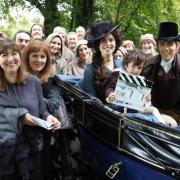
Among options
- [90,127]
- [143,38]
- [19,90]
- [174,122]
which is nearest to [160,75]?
[174,122]

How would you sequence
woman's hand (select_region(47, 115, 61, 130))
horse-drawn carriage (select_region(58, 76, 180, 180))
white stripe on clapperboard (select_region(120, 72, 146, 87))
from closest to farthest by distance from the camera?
horse-drawn carriage (select_region(58, 76, 180, 180)) → woman's hand (select_region(47, 115, 61, 130)) → white stripe on clapperboard (select_region(120, 72, 146, 87))

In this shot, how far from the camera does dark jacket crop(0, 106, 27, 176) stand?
3.94m

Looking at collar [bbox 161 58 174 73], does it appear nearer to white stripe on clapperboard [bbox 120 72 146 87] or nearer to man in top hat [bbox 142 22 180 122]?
man in top hat [bbox 142 22 180 122]

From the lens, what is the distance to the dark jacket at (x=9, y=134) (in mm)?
3941

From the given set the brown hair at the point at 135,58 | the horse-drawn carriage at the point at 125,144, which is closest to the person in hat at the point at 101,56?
the horse-drawn carriage at the point at 125,144

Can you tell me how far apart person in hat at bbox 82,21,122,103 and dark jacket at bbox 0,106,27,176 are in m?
1.39

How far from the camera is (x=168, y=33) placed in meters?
5.25

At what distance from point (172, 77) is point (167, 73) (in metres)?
0.08

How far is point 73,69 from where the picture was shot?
704 centimetres

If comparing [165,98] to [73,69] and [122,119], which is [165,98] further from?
[73,69]

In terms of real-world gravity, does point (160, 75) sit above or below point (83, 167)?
above

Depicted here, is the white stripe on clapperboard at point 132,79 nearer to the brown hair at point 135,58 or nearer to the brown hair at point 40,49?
the brown hair at point 135,58

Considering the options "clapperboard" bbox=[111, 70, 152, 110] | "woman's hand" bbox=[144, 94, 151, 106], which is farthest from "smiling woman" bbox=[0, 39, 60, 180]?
"woman's hand" bbox=[144, 94, 151, 106]

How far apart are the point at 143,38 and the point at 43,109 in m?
4.54
